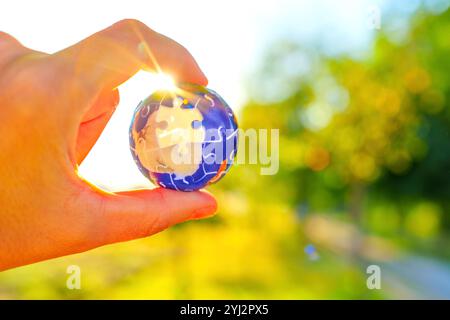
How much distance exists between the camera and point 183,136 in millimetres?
3236

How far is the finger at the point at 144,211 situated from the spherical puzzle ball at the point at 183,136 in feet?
1.61

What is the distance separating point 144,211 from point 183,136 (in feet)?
2.58

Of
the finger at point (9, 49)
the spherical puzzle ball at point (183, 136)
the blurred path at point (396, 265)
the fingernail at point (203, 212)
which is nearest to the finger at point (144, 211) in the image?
the fingernail at point (203, 212)

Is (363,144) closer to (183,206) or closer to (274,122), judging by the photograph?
(274,122)

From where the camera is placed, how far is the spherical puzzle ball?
3.26 m

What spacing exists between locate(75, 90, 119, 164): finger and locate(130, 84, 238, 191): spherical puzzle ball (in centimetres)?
37

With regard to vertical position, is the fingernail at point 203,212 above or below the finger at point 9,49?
below

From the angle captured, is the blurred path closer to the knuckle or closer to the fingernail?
the fingernail

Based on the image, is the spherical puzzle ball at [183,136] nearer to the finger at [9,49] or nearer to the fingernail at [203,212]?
the fingernail at [203,212]

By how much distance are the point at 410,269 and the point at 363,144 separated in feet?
17.0

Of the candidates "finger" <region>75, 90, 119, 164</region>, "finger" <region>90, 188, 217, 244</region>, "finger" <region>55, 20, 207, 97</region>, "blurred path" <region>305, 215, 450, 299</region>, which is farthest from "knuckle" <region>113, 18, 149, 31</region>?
"blurred path" <region>305, 215, 450, 299</region>

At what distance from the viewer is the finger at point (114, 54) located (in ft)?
7.13

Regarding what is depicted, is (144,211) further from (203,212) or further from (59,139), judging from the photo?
(59,139)

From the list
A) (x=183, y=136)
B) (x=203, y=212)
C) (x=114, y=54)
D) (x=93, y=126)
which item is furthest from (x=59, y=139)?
(x=183, y=136)
